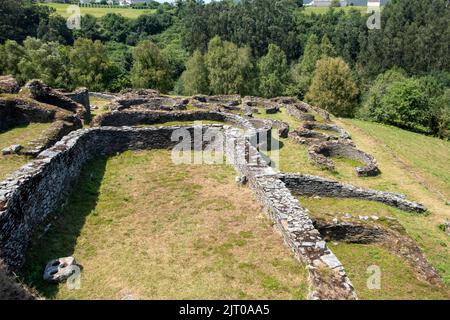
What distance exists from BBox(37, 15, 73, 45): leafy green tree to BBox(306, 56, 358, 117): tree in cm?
7190

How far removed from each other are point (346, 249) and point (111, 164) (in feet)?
35.7

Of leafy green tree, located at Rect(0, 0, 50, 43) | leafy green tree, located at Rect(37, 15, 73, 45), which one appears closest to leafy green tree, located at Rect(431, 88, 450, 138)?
leafy green tree, located at Rect(37, 15, 73, 45)

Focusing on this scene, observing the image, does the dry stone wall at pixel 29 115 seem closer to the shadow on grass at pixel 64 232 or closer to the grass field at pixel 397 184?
the shadow on grass at pixel 64 232

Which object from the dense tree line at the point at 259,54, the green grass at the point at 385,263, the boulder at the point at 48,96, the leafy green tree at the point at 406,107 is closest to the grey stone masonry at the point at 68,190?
the green grass at the point at 385,263

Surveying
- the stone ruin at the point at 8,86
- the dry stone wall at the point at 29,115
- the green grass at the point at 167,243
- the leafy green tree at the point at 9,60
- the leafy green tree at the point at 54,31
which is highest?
the leafy green tree at the point at 54,31

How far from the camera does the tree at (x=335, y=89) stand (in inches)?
2172

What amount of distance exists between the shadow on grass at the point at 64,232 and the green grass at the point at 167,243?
25mm

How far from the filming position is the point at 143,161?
1695cm

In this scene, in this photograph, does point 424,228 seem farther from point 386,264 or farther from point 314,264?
point 314,264

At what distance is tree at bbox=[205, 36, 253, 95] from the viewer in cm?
6550

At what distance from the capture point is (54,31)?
96875 millimetres

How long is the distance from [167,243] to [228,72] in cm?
5809

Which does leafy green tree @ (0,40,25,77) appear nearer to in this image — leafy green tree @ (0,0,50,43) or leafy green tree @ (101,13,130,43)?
leafy green tree @ (0,0,50,43)
